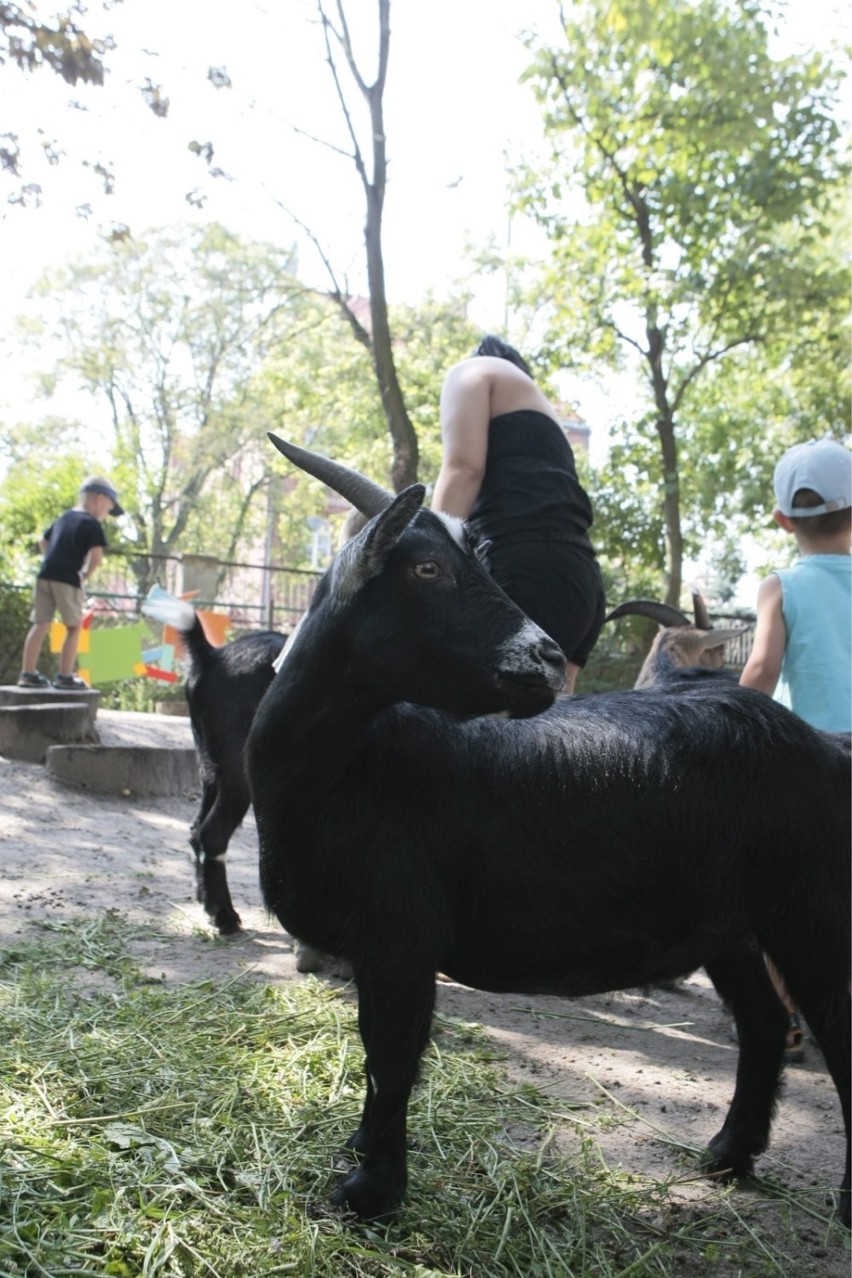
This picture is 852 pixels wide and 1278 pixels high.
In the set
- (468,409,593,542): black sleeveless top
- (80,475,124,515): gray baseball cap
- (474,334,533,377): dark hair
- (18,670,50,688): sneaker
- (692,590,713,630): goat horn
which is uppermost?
(80,475,124,515): gray baseball cap

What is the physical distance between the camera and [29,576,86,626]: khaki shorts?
959 cm

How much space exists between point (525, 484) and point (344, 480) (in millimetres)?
1042

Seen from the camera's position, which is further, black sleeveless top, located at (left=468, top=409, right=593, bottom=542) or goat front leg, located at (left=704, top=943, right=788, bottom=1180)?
black sleeveless top, located at (left=468, top=409, right=593, bottom=542)

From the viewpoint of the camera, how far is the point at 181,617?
16.3 ft

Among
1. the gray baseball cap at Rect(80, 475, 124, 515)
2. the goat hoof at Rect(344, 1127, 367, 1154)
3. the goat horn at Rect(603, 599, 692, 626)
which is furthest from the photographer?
the gray baseball cap at Rect(80, 475, 124, 515)

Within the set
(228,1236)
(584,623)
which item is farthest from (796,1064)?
(228,1236)

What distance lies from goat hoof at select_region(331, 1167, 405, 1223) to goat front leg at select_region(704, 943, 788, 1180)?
90 cm

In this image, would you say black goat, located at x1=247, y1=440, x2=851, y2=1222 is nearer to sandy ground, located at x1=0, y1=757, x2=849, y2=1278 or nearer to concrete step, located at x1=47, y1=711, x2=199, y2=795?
sandy ground, located at x1=0, y1=757, x2=849, y2=1278

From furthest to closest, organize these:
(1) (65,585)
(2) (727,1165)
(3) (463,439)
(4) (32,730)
A: (1) (65,585) < (4) (32,730) < (3) (463,439) < (2) (727,1165)

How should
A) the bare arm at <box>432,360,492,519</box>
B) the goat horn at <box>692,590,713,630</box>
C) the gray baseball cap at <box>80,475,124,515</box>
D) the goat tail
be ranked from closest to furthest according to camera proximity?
the bare arm at <box>432,360,492,519</box> < the goat tail < the goat horn at <box>692,590,713,630</box> < the gray baseball cap at <box>80,475,124,515</box>

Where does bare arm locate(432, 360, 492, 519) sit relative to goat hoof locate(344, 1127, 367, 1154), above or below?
above

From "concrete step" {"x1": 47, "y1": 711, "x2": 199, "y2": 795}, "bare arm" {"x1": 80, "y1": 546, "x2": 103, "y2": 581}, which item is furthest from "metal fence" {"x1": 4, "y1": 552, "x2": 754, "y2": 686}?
"concrete step" {"x1": 47, "y1": 711, "x2": 199, "y2": 795}

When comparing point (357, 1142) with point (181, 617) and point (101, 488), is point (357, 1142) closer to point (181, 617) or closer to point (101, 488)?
point (181, 617)

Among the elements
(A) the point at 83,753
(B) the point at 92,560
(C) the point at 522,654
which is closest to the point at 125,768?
(A) the point at 83,753
